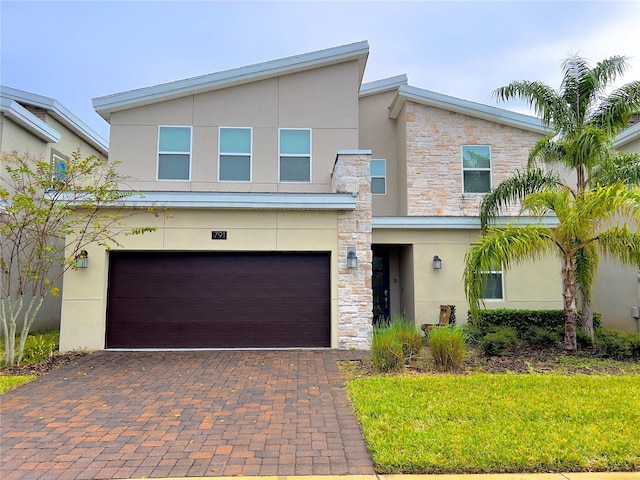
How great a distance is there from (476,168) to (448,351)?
738 cm

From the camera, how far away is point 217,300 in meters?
9.95

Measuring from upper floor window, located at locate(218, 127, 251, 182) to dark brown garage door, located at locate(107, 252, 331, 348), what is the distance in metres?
2.65

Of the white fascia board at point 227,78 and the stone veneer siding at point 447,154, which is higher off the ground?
the white fascia board at point 227,78

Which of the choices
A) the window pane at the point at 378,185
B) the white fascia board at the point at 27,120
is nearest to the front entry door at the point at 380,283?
the window pane at the point at 378,185

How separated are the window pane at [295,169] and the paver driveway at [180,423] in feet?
18.0

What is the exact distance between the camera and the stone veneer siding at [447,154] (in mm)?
12844

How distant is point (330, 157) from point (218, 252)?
411 cm

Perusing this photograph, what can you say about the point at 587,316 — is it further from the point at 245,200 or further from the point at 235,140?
the point at 235,140

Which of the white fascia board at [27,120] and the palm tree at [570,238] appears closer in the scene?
the palm tree at [570,238]

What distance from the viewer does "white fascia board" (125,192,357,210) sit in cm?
966

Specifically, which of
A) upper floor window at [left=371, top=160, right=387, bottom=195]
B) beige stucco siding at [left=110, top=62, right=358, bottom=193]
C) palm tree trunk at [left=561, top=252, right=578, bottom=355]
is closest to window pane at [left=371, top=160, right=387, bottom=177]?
upper floor window at [left=371, top=160, right=387, bottom=195]

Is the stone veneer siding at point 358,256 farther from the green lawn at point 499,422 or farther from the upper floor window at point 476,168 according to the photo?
the upper floor window at point 476,168

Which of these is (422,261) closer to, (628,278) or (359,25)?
(628,278)

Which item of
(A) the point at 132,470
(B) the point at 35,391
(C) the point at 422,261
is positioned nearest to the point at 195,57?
(C) the point at 422,261
